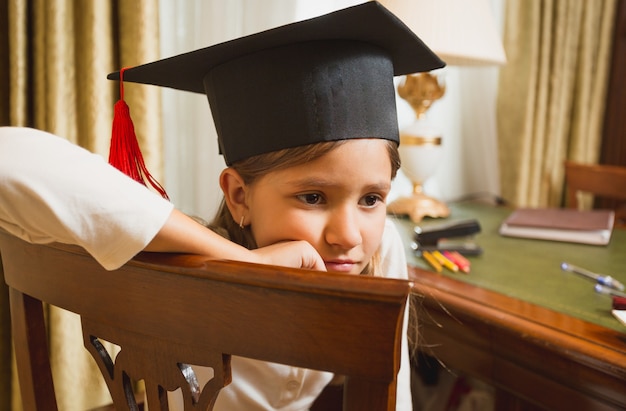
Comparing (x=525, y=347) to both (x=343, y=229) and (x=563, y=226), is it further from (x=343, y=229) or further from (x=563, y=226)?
(x=563, y=226)

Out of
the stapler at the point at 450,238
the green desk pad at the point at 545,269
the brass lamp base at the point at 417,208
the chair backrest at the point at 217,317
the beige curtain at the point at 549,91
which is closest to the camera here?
the chair backrest at the point at 217,317

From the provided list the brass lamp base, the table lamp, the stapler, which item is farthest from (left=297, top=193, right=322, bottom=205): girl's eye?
the brass lamp base

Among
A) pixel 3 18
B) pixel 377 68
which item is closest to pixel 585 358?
pixel 377 68

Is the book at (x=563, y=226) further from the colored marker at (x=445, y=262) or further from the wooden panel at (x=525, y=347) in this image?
the wooden panel at (x=525, y=347)

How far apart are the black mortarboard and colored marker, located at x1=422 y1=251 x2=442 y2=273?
42cm

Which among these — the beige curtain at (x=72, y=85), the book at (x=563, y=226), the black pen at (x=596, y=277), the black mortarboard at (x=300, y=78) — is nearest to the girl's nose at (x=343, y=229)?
the black mortarboard at (x=300, y=78)

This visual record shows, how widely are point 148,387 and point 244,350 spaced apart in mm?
116

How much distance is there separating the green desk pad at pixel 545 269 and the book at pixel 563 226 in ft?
0.09

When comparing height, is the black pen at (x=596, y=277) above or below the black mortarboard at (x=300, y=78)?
below

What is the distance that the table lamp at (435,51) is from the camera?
1.22 metres

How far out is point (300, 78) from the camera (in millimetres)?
657

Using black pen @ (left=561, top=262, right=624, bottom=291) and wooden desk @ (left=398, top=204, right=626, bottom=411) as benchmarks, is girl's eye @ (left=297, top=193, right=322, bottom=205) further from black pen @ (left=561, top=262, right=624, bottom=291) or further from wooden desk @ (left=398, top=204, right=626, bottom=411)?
black pen @ (left=561, top=262, right=624, bottom=291)

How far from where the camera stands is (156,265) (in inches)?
15.4

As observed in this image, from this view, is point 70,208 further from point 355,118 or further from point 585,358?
point 585,358
